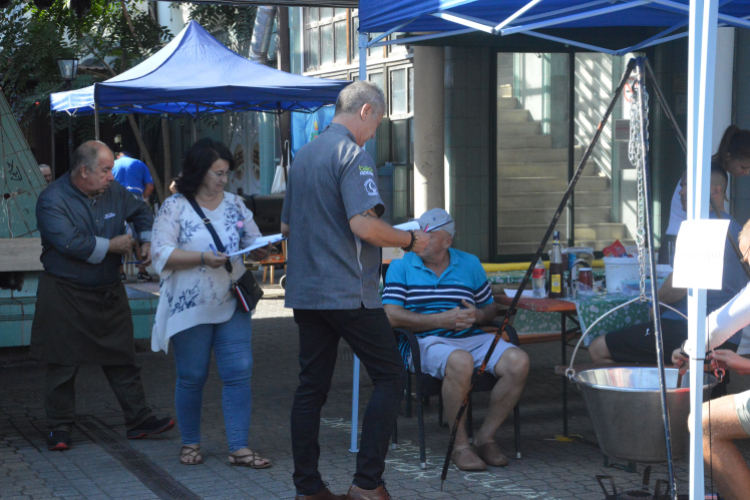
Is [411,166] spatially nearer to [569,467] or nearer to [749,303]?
[569,467]

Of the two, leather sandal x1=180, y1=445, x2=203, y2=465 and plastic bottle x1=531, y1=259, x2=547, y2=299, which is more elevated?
plastic bottle x1=531, y1=259, x2=547, y2=299

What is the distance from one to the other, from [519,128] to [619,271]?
5801 millimetres

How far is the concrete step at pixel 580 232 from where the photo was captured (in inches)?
439

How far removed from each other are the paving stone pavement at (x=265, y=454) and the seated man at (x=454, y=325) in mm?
296

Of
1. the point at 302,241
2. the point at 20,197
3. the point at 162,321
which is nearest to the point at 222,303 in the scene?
the point at 162,321

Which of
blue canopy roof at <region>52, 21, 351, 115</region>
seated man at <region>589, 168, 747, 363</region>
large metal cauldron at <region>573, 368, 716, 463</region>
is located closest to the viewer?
large metal cauldron at <region>573, 368, 716, 463</region>

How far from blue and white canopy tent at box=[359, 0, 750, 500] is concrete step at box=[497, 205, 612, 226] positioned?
166 inches

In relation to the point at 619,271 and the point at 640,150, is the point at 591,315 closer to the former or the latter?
the point at 619,271

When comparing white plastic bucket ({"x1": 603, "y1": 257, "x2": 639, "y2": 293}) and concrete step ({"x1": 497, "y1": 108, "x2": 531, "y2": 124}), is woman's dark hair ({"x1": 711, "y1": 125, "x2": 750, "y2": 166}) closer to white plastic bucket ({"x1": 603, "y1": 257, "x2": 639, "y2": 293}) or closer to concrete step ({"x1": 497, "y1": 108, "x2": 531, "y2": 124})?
white plastic bucket ({"x1": 603, "y1": 257, "x2": 639, "y2": 293})

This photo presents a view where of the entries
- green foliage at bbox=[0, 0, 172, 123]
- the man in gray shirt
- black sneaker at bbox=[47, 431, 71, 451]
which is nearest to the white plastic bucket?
the man in gray shirt

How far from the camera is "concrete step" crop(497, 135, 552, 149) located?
11008 mm

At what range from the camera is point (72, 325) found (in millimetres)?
5227

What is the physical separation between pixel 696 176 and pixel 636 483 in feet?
7.33

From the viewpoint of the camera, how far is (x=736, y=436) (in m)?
3.41
